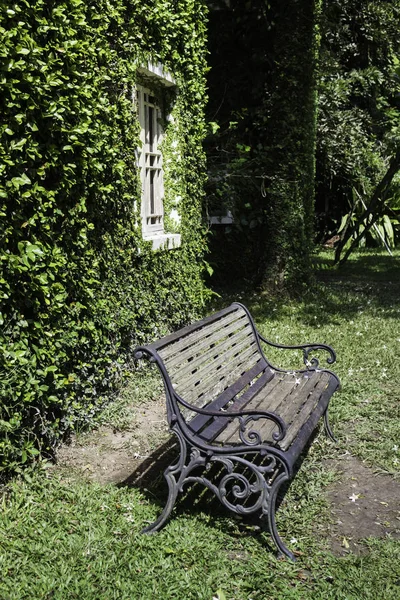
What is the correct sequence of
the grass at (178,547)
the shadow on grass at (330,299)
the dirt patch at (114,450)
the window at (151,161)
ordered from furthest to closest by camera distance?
1. the shadow on grass at (330,299)
2. the window at (151,161)
3. the dirt patch at (114,450)
4. the grass at (178,547)

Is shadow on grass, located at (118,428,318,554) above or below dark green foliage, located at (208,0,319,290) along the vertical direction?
below

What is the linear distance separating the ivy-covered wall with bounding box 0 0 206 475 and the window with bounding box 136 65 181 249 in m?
0.19

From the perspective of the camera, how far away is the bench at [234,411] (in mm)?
3291

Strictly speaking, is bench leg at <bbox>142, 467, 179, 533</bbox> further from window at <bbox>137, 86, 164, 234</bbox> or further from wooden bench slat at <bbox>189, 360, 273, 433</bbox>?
window at <bbox>137, 86, 164, 234</bbox>

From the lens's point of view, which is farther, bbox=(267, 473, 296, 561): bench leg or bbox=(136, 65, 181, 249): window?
bbox=(136, 65, 181, 249): window

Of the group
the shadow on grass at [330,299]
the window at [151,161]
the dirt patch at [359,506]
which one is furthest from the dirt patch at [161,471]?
the shadow on grass at [330,299]

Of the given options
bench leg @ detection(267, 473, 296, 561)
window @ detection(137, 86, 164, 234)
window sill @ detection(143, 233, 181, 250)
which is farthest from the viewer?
window @ detection(137, 86, 164, 234)

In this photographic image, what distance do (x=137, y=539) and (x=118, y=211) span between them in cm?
289

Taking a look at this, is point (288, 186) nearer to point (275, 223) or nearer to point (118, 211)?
point (275, 223)

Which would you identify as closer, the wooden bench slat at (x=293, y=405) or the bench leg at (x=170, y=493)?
the bench leg at (x=170, y=493)

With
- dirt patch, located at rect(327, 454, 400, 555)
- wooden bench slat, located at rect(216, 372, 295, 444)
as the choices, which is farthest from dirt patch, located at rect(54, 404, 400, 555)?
wooden bench slat, located at rect(216, 372, 295, 444)

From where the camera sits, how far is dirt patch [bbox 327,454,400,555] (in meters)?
3.44

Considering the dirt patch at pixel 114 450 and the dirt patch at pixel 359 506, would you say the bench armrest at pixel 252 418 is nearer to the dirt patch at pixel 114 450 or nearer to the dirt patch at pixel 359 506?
the dirt patch at pixel 359 506

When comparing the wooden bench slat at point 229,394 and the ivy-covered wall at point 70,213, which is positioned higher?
the ivy-covered wall at point 70,213
